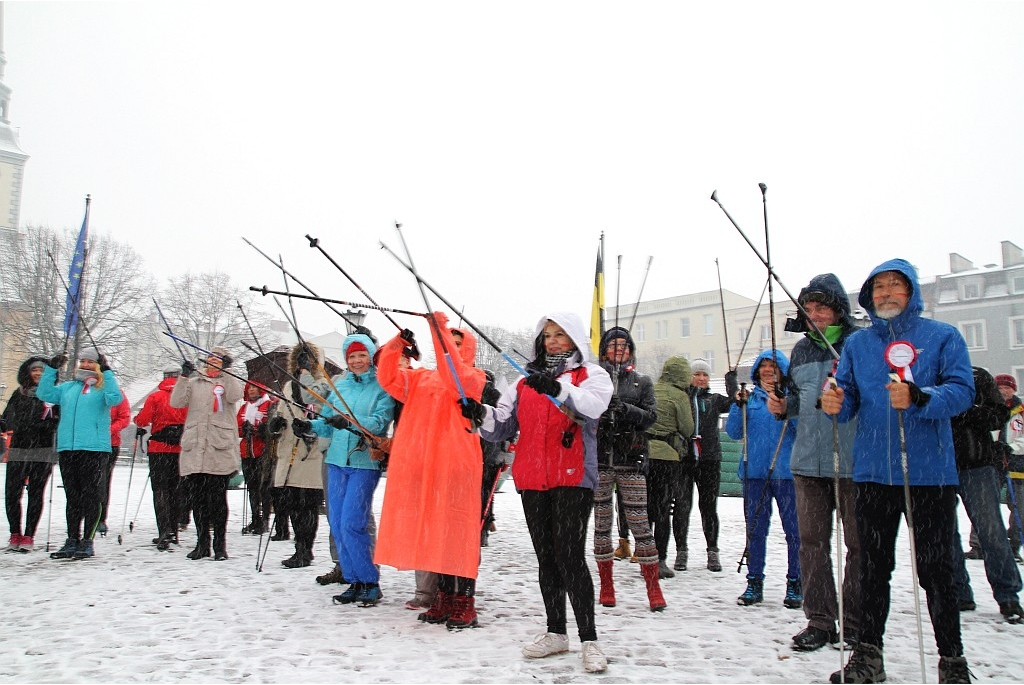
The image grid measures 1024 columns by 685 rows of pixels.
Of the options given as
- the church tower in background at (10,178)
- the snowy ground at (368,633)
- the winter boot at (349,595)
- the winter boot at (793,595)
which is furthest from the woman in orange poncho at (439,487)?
the church tower in background at (10,178)

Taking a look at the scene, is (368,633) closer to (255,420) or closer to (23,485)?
(255,420)

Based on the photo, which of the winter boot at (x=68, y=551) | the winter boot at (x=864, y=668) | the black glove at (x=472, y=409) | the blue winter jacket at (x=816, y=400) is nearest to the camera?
the winter boot at (x=864, y=668)

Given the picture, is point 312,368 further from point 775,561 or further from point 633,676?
point 775,561

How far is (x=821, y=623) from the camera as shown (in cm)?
434

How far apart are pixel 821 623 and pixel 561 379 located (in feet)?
6.76

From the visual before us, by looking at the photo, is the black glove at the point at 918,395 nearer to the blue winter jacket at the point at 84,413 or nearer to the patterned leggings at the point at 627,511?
the patterned leggings at the point at 627,511

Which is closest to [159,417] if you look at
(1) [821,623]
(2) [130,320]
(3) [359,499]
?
(3) [359,499]

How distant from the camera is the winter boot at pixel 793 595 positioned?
17.8ft

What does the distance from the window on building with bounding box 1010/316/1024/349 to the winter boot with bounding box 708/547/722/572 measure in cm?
4377

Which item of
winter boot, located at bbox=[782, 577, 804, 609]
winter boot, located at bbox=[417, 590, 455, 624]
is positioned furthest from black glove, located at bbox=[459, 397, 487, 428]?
winter boot, located at bbox=[782, 577, 804, 609]

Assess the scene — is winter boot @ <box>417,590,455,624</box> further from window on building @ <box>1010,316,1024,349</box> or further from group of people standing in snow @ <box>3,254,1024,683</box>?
window on building @ <box>1010,316,1024,349</box>

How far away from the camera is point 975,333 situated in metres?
43.9

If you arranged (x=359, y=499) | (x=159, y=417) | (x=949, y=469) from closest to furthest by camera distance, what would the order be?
(x=949, y=469) < (x=359, y=499) < (x=159, y=417)

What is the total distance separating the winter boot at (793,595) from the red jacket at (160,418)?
20.3 feet
